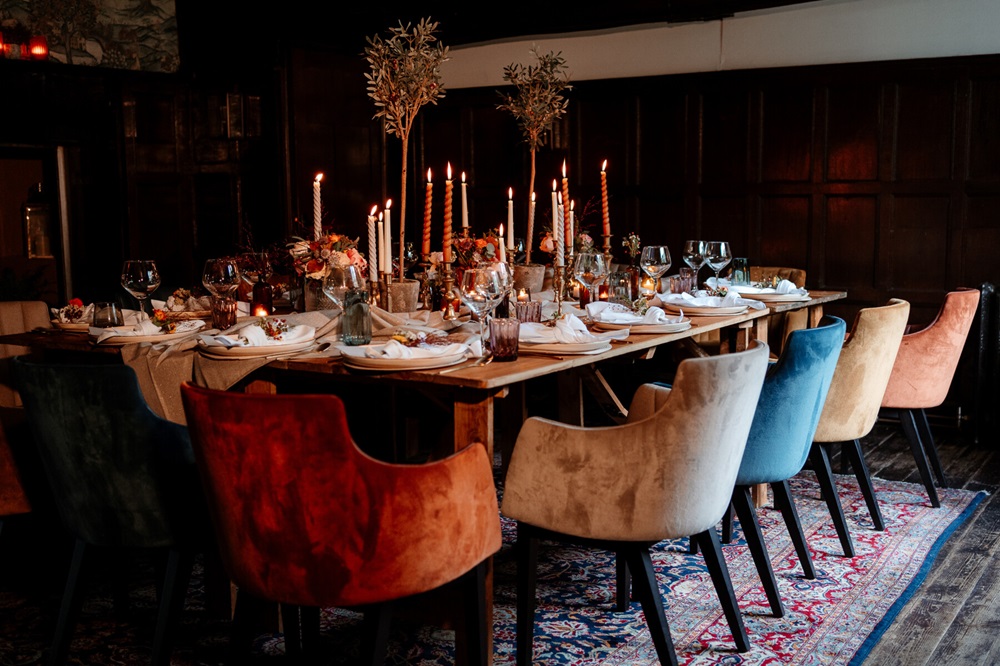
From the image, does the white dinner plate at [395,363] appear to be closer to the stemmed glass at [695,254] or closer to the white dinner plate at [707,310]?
the white dinner plate at [707,310]

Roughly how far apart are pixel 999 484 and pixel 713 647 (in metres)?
2.61

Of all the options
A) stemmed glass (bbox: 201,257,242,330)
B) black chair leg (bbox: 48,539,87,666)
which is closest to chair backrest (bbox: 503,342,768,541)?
black chair leg (bbox: 48,539,87,666)

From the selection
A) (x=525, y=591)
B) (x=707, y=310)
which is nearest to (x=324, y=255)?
(x=707, y=310)

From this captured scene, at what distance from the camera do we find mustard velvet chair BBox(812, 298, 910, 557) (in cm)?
375

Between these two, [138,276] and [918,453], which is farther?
[918,453]

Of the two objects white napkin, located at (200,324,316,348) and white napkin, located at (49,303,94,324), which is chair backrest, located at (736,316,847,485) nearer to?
white napkin, located at (200,324,316,348)

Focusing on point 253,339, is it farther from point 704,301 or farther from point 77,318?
point 704,301

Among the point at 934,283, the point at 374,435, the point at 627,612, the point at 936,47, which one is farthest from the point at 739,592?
the point at 936,47

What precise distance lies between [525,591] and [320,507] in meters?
0.81

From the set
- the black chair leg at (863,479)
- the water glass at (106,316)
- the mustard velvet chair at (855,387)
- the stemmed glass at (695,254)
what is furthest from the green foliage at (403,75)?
the black chair leg at (863,479)

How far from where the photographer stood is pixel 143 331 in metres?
3.36

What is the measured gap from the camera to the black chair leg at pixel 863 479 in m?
4.06

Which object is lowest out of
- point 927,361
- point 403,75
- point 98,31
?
point 927,361

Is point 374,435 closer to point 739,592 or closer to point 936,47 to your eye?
point 739,592
